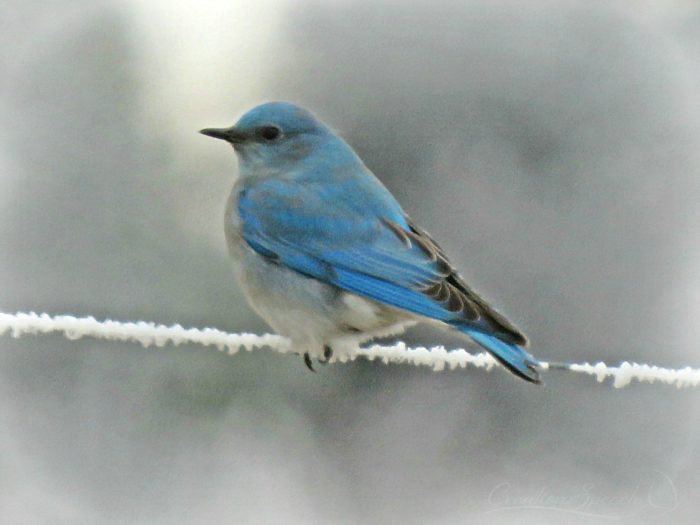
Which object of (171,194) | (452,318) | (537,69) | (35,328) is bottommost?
(35,328)

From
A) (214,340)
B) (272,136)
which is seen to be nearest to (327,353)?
(272,136)

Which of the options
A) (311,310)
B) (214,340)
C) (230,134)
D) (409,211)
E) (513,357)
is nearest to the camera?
(214,340)

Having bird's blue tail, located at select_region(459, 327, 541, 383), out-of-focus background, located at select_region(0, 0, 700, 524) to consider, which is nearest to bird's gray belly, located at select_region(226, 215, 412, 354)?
bird's blue tail, located at select_region(459, 327, 541, 383)

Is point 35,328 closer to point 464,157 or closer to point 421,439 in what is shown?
point 421,439

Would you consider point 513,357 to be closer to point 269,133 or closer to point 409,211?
point 269,133

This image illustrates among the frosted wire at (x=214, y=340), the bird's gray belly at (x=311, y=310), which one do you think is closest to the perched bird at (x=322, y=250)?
the bird's gray belly at (x=311, y=310)

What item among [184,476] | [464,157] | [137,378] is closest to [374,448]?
[184,476]
